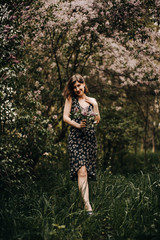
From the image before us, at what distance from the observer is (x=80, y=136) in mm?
3225

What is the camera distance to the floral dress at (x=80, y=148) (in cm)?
311

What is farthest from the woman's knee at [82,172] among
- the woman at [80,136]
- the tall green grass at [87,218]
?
the tall green grass at [87,218]

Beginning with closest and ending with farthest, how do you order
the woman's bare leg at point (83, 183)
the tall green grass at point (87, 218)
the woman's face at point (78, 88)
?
1. the tall green grass at point (87, 218)
2. the woman's bare leg at point (83, 183)
3. the woman's face at point (78, 88)

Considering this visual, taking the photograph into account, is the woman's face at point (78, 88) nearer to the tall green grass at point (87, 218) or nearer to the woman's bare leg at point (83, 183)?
the woman's bare leg at point (83, 183)

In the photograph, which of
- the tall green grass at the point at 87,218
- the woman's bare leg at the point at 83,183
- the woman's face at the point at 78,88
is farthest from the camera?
the woman's face at the point at 78,88

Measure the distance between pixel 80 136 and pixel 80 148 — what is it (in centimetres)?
16

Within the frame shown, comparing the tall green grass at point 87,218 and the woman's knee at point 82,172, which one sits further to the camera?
the woman's knee at point 82,172

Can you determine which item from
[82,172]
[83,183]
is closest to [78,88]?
[82,172]

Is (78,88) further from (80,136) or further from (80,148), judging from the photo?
(80,148)

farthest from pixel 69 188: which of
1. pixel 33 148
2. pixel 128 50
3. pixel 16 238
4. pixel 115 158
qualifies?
pixel 115 158

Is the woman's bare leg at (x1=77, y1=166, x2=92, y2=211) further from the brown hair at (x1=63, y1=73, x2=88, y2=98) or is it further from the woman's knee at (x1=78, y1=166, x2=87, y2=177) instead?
the brown hair at (x1=63, y1=73, x2=88, y2=98)

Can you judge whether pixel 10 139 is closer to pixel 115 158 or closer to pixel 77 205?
pixel 77 205

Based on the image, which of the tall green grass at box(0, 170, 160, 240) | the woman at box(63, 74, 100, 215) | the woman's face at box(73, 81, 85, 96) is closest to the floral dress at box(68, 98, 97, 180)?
the woman at box(63, 74, 100, 215)

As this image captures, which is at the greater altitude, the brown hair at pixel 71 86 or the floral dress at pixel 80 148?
the brown hair at pixel 71 86
